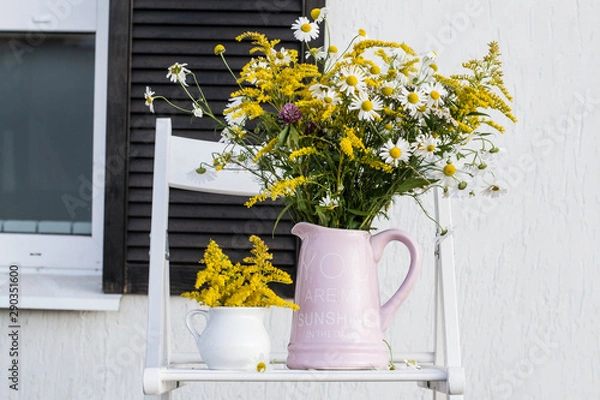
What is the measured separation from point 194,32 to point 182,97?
145 millimetres

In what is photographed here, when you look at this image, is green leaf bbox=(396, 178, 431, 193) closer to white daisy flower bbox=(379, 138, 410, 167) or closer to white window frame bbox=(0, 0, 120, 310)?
white daisy flower bbox=(379, 138, 410, 167)

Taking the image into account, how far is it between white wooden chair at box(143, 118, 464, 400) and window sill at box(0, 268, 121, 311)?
45cm

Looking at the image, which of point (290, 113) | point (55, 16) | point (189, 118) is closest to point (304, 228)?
point (290, 113)

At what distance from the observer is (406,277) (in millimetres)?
1185

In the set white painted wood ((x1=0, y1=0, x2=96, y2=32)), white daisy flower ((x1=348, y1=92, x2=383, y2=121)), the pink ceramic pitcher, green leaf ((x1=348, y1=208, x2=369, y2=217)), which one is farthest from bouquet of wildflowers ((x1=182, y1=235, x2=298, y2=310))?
white painted wood ((x1=0, y1=0, x2=96, y2=32))

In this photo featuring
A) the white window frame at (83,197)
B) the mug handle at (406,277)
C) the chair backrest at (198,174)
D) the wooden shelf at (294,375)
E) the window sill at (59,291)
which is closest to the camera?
the wooden shelf at (294,375)

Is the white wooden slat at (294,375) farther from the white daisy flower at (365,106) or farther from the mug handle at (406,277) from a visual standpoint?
the white daisy flower at (365,106)

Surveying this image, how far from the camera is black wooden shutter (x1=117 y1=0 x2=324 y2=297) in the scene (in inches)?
71.6

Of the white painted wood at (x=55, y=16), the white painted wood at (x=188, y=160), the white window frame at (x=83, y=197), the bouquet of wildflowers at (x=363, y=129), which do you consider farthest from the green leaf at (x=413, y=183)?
the white painted wood at (x=55, y=16)

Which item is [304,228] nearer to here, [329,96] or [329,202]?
[329,202]

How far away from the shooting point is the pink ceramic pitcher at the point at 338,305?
1129 millimetres

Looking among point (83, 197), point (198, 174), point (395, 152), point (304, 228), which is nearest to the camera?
point (395, 152)

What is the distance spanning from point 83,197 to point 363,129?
105 cm

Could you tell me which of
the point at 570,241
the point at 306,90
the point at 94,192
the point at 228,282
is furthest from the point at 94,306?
the point at 570,241
